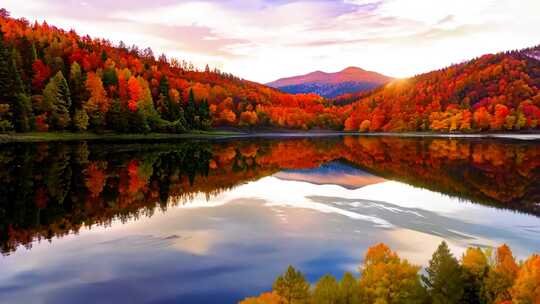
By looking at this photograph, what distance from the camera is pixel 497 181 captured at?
3838cm

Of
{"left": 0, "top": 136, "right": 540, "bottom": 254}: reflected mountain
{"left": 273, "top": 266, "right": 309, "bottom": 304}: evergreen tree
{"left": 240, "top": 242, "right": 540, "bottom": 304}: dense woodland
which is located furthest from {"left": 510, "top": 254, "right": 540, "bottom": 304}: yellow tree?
{"left": 0, "top": 136, "right": 540, "bottom": 254}: reflected mountain

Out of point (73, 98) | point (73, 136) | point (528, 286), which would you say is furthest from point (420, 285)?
point (73, 98)

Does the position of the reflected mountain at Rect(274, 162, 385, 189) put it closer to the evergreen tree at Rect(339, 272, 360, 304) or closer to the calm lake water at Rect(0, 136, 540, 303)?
the calm lake water at Rect(0, 136, 540, 303)

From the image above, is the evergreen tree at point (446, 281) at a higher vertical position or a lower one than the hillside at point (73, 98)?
lower

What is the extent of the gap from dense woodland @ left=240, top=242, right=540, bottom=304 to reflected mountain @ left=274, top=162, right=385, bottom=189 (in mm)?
25336

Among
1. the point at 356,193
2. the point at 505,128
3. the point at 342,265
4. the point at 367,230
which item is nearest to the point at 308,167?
the point at 356,193

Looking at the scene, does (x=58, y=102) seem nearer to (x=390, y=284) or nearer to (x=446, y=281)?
(x=390, y=284)

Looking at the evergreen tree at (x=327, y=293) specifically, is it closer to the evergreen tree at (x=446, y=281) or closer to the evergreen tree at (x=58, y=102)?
the evergreen tree at (x=446, y=281)

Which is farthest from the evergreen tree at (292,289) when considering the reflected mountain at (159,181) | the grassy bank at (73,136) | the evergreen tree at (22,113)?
the evergreen tree at (22,113)

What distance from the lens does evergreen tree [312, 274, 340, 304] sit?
31.6 feet

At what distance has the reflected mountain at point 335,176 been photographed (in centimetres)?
3872

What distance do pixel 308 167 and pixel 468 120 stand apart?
162420 mm

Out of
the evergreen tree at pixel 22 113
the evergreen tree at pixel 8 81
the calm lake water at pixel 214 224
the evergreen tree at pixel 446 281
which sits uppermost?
the evergreen tree at pixel 8 81

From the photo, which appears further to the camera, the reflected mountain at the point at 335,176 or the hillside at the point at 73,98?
the hillside at the point at 73,98
